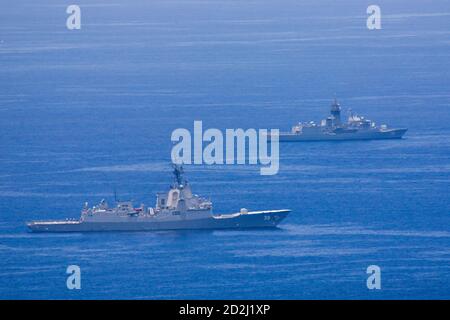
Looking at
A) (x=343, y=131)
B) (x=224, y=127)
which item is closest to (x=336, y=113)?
(x=343, y=131)

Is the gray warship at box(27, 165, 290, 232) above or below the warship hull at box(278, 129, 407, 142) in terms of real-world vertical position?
below

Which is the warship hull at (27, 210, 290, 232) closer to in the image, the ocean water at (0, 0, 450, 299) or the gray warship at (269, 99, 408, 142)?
the ocean water at (0, 0, 450, 299)

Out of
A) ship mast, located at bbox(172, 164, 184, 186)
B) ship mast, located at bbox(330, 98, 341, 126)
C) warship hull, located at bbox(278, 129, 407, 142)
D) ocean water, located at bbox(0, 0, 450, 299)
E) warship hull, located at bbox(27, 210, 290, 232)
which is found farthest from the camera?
ship mast, located at bbox(330, 98, 341, 126)

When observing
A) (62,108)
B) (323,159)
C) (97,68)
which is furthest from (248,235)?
(97,68)

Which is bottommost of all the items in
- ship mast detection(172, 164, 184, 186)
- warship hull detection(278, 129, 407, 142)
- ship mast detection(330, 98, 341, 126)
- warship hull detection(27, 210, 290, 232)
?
warship hull detection(27, 210, 290, 232)

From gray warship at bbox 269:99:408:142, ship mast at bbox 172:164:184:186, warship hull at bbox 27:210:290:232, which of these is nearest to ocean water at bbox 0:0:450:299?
warship hull at bbox 27:210:290:232

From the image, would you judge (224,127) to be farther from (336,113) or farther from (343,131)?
(336,113)

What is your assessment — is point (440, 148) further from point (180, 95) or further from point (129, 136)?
point (180, 95)
